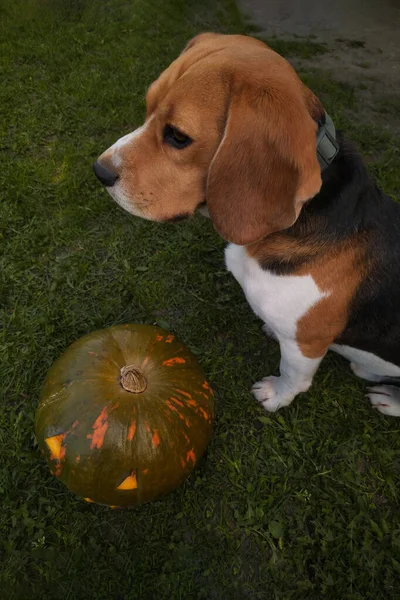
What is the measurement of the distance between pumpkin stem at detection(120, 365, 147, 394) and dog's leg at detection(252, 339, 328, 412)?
880 millimetres

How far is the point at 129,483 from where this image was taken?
2469mm

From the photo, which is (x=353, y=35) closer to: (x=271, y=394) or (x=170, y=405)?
(x=271, y=394)

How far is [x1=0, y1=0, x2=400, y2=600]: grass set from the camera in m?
2.76

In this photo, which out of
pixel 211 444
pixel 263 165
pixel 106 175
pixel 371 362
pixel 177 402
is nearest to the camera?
pixel 263 165

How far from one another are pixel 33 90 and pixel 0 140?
113cm

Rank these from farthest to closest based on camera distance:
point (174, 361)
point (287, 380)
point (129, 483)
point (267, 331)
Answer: point (267, 331) → point (287, 380) → point (174, 361) → point (129, 483)

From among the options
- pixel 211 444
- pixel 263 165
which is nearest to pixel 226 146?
pixel 263 165

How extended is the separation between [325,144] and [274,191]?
0.38 m

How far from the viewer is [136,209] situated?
94.0 inches

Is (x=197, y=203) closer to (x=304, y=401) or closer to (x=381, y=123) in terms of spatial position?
(x=304, y=401)

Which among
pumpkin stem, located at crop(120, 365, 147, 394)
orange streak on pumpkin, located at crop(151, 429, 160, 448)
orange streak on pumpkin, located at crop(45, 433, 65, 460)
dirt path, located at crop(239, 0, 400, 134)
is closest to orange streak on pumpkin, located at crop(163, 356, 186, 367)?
pumpkin stem, located at crop(120, 365, 147, 394)

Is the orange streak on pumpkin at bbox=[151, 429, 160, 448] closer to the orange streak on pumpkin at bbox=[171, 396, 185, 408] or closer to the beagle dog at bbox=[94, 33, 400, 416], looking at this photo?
the orange streak on pumpkin at bbox=[171, 396, 185, 408]

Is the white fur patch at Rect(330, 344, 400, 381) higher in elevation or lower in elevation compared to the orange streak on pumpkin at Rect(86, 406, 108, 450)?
higher

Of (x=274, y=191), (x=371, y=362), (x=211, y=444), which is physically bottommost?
(x=211, y=444)
